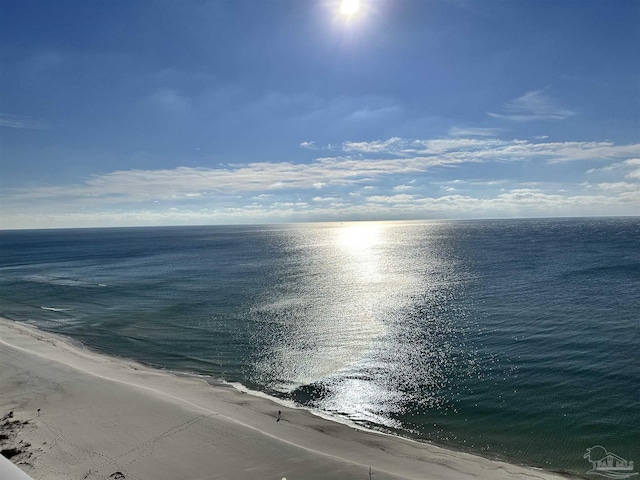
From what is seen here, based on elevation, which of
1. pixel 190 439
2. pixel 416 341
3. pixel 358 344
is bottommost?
pixel 358 344

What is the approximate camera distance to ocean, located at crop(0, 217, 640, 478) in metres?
26.6

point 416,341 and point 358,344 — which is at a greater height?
point 416,341

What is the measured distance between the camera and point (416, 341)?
42.4 meters

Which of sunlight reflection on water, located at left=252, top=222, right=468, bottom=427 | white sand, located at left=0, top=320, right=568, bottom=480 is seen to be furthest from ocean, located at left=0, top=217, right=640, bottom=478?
white sand, located at left=0, top=320, right=568, bottom=480

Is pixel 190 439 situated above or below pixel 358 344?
above

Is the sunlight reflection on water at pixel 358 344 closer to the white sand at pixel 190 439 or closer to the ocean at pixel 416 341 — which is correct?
the ocean at pixel 416 341

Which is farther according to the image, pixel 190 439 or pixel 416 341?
pixel 416 341

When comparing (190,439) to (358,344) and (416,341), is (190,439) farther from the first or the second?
(416,341)

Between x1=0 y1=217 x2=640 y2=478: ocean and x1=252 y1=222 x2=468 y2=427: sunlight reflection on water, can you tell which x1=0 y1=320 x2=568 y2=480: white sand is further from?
x1=252 y1=222 x2=468 y2=427: sunlight reflection on water

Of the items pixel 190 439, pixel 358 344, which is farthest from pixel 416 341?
pixel 190 439

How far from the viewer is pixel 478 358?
37250 mm

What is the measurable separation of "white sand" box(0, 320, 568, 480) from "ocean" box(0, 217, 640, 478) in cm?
270

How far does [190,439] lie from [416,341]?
2644cm

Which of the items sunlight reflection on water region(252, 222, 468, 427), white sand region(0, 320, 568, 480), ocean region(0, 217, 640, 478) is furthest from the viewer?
sunlight reflection on water region(252, 222, 468, 427)
